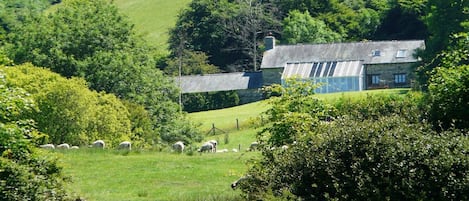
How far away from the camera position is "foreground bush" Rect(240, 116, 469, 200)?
46.7 feet

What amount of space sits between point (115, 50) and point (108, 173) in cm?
2464

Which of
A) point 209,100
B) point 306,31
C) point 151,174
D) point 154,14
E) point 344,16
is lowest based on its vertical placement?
point 209,100

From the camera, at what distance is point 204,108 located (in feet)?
264

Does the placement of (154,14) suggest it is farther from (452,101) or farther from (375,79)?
(452,101)

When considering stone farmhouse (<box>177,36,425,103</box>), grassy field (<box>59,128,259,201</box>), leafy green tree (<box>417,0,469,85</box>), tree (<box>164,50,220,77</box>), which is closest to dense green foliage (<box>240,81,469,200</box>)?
grassy field (<box>59,128,259,201</box>)

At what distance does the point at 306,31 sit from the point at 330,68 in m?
14.1

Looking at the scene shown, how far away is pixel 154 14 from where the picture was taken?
129m

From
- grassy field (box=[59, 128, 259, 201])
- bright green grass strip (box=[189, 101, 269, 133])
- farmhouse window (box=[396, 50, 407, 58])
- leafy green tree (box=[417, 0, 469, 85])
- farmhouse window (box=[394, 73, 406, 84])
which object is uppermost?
leafy green tree (box=[417, 0, 469, 85])

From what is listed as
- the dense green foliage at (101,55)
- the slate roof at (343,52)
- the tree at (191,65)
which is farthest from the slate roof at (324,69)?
the dense green foliage at (101,55)

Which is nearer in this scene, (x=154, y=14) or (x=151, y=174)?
(x=151, y=174)

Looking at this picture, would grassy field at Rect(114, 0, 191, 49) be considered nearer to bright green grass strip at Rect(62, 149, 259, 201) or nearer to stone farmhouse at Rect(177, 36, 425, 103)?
stone farmhouse at Rect(177, 36, 425, 103)

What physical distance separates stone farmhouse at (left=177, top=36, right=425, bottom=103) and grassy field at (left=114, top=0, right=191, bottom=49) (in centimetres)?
3551

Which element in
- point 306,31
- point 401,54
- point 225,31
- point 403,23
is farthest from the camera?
point 225,31

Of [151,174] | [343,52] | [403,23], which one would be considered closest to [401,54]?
[343,52]
